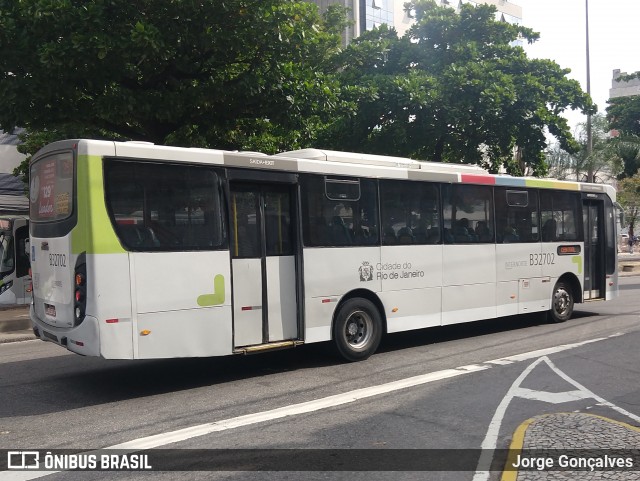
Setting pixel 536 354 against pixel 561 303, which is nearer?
pixel 536 354

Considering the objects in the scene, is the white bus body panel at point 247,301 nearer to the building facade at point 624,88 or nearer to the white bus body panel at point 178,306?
the white bus body panel at point 178,306

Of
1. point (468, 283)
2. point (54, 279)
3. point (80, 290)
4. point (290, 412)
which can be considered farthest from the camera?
point (468, 283)

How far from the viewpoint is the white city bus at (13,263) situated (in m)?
19.3

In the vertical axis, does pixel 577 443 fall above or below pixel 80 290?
below

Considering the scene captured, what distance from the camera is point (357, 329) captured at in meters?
9.91

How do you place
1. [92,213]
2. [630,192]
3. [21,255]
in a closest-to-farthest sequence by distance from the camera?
[92,213] → [21,255] → [630,192]

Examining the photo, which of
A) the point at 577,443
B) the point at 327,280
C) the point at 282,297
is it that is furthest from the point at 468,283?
the point at 577,443

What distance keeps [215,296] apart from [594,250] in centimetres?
1004

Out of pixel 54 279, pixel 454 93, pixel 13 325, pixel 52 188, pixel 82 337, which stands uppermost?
pixel 454 93

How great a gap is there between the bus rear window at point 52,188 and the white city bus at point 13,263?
11.7 m

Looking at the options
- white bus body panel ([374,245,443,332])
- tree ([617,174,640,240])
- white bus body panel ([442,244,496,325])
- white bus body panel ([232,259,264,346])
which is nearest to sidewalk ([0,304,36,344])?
white bus body panel ([232,259,264,346])

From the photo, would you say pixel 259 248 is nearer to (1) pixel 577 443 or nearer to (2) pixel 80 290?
(2) pixel 80 290

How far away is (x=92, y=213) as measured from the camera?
23.7 ft

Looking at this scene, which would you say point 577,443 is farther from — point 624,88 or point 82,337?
point 624,88
